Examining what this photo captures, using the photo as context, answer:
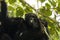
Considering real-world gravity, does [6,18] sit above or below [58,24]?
above

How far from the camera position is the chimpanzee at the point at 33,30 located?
0.44 meters

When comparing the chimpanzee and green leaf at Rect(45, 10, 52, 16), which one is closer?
the chimpanzee

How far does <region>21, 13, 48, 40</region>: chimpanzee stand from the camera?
444 millimetres

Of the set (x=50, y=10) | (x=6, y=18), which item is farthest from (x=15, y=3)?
(x=6, y=18)

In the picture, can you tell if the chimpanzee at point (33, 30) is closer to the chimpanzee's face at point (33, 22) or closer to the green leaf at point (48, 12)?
the chimpanzee's face at point (33, 22)

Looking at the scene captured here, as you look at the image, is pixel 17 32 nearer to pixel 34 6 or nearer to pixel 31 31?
pixel 31 31

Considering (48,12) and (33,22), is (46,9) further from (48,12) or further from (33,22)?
(33,22)

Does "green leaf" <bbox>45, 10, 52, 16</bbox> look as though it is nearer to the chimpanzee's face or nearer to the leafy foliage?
the leafy foliage

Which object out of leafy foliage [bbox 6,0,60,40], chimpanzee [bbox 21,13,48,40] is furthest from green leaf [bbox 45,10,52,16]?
chimpanzee [bbox 21,13,48,40]

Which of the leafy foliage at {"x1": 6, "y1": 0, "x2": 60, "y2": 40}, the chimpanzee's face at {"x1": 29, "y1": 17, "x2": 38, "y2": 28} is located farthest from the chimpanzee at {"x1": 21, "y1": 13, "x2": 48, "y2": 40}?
the leafy foliage at {"x1": 6, "y1": 0, "x2": 60, "y2": 40}

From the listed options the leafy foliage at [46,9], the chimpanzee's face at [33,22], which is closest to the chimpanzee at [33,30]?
the chimpanzee's face at [33,22]

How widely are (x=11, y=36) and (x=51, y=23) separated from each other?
40cm

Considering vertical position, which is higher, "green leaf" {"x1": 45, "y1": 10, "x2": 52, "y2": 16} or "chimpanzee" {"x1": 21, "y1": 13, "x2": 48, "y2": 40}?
"chimpanzee" {"x1": 21, "y1": 13, "x2": 48, "y2": 40}

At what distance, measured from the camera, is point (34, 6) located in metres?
0.82
